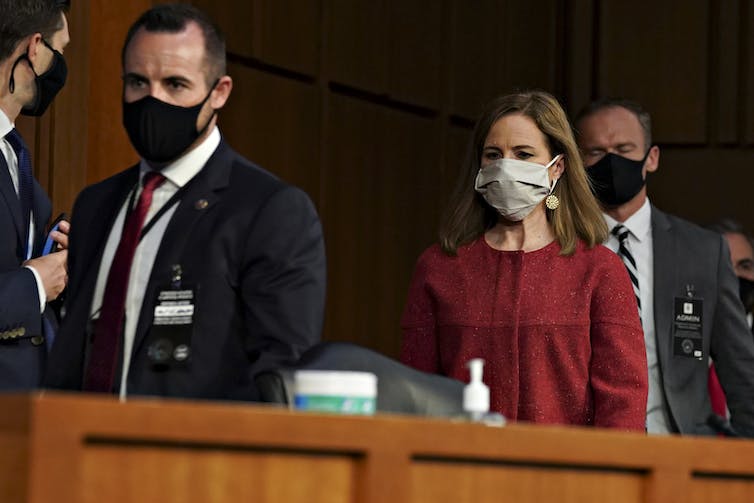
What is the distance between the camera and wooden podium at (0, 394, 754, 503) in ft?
6.02

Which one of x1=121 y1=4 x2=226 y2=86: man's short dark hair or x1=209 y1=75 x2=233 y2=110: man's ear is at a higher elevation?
x1=121 y1=4 x2=226 y2=86: man's short dark hair

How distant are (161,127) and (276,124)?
9.54 ft

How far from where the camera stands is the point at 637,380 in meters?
3.36

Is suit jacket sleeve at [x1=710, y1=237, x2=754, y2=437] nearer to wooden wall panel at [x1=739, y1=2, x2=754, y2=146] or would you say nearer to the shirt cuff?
the shirt cuff

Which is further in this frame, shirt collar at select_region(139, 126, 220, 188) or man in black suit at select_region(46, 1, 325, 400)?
shirt collar at select_region(139, 126, 220, 188)

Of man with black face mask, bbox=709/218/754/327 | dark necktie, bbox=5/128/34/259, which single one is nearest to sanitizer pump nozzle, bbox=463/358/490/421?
dark necktie, bbox=5/128/34/259

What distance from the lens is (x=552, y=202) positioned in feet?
11.7

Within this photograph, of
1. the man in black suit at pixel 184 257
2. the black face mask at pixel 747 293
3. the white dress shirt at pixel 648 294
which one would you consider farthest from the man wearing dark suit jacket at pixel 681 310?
the man in black suit at pixel 184 257

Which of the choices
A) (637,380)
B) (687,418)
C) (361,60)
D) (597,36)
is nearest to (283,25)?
(361,60)

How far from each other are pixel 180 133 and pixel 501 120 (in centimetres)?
94

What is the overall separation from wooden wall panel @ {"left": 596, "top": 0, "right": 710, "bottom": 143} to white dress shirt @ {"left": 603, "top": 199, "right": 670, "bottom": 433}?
9.15 ft

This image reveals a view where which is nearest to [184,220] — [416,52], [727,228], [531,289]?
[531,289]

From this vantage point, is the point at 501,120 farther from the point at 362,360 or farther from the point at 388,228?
the point at 388,228

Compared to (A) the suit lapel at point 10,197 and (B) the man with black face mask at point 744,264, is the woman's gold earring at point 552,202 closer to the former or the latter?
(A) the suit lapel at point 10,197
